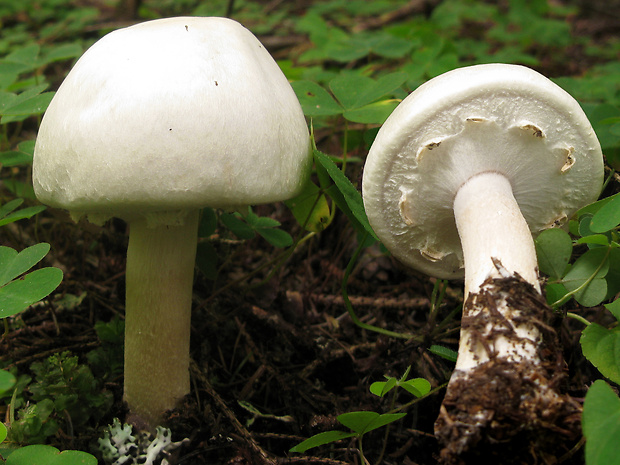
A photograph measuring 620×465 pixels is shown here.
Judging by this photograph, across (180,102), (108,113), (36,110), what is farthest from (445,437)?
(36,110)

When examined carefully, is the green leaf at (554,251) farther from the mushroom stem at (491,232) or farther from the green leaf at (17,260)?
the green leaf at (17,260)

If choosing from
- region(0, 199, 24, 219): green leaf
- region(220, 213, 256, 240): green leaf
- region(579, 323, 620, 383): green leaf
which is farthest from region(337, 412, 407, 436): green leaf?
region(0, 199, 24, 219): green leaf

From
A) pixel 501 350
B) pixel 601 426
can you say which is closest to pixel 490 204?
pixel 501 350

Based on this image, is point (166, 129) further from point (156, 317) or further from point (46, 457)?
point (46, 457)

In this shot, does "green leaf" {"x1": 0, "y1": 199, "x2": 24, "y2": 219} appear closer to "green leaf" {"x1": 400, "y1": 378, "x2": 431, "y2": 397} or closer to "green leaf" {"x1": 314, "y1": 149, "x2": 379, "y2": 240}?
"green leaf" {"x1": 314, "y1": 149, "x2": 379, "y2": 240}

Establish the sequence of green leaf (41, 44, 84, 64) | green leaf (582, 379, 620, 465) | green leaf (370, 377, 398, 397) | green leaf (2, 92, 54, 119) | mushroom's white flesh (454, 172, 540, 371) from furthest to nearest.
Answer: green leaf (41, 44, 84, 64) < green leaf (2, 92, 54, 119) < green leaf (370, 377, 398, 397) < mushroom's white flesh (454, 172, 540, 371) < green leaf (582, 379, 620, 465)

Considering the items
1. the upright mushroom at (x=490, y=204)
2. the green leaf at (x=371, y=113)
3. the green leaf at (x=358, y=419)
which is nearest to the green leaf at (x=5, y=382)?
the green leaf at (x=358, y=419)
